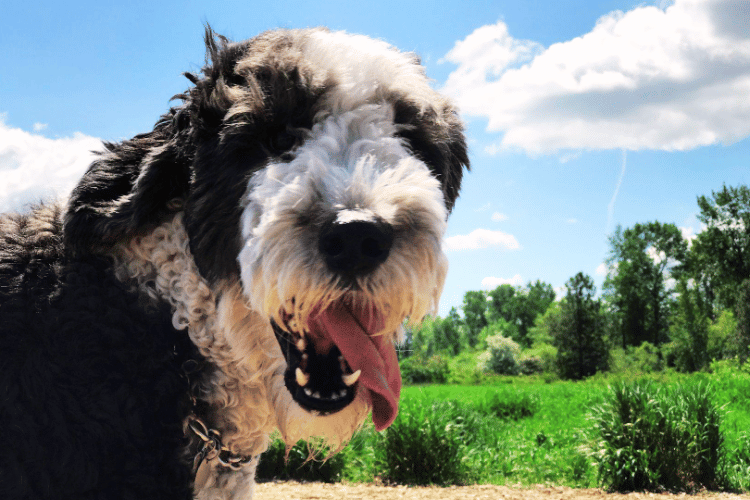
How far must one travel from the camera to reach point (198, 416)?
2.27 metres

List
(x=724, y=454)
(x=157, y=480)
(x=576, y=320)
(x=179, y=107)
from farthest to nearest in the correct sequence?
(x=576, y=320)
(x=724, y=454)
(x=179, y=107)
(x=157, y=480)

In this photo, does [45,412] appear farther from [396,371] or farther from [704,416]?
[704,416]

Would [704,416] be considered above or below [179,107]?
below

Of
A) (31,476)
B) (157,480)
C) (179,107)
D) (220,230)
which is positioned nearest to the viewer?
(31,476)

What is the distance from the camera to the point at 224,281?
222 centimetres

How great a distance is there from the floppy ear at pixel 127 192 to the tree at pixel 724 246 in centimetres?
5088

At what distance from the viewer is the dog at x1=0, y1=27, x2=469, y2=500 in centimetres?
199

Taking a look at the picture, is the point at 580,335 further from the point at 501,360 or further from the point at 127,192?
the point at 127,192

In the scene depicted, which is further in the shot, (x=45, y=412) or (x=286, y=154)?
(x=286, y=154)

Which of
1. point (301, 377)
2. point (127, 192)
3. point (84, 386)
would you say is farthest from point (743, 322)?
point (84, 386)

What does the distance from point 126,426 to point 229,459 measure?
52 cm

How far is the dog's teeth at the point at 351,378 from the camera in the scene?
7.33ft

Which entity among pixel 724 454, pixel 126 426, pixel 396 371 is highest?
pixel 396 371

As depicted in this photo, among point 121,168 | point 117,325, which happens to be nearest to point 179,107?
point 121,168
